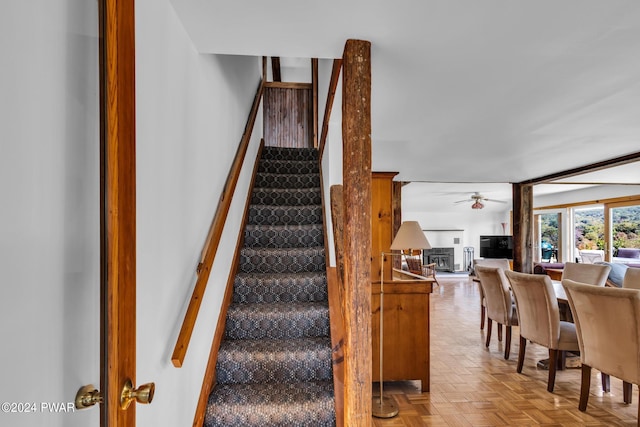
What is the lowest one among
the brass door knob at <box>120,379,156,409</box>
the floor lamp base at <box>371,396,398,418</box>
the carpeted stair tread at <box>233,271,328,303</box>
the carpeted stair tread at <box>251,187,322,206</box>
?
the floor lamp base at <box>371,396,398,418</box>

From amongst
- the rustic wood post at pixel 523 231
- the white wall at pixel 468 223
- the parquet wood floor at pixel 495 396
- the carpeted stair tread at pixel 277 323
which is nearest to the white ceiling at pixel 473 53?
the carpeted stair tread at pixel 277 323

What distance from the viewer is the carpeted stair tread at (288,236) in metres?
3.23

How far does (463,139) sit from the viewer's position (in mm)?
3801

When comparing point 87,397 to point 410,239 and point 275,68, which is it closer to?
point 410,239

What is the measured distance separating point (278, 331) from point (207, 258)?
2.67 ft

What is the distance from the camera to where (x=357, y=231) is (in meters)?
1.76

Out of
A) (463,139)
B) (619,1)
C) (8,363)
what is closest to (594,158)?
(463,139)

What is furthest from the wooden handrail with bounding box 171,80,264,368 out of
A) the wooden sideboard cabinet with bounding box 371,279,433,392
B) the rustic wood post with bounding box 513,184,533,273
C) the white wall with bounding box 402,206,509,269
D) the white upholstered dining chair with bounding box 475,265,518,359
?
the white wall with bounding box 402,206,509,269

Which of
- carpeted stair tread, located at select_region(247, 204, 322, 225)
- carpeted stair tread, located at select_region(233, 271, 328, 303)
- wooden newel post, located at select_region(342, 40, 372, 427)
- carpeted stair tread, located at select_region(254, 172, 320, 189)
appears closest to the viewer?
wooden newel post, located at select_region(342, 40, 372, 427)

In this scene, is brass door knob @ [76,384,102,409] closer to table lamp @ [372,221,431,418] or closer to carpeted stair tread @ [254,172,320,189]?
table lamp @ [372,221,431,418]

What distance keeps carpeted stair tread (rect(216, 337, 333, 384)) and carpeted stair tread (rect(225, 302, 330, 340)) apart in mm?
180

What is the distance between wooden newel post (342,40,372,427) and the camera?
5.65 feet

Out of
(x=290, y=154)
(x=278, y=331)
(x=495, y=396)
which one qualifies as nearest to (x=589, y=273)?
(x=495, y=396)

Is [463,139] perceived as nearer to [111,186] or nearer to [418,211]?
[111,186]
